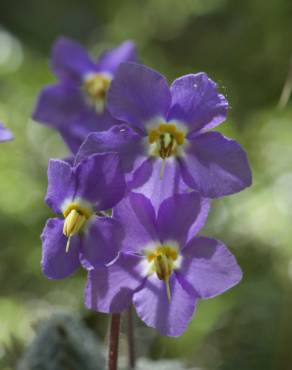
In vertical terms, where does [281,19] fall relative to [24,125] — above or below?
above

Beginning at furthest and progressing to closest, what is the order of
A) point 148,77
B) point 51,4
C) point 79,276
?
point 51,4 < point 79,276 < point 148,77

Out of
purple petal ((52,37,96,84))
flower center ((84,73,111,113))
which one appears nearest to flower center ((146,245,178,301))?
flower center ((84,73,111,113))

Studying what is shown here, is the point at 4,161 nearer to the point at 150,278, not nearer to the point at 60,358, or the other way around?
the point at 60,358

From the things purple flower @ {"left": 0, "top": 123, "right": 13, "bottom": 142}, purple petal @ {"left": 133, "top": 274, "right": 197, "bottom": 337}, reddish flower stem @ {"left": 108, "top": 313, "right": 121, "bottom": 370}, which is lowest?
reddish flower stem @ {"left": 108, "top": 313, "right": 121, "bottom": 370}

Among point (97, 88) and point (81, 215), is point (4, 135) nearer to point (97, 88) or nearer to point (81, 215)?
point (81, 215)

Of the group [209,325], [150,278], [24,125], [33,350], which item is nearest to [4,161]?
[24,125]

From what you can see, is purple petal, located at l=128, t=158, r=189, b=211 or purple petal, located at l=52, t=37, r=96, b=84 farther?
purple petal, located at l=52, t=37, r=96, b=84

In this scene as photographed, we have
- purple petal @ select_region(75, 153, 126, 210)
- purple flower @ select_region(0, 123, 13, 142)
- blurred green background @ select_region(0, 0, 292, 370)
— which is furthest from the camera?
blurred green background @ select_region(0, 0, 292, 370)

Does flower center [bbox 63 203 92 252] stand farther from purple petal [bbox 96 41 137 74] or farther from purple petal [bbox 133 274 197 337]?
purple petal [bbox 96 41 137 74]
